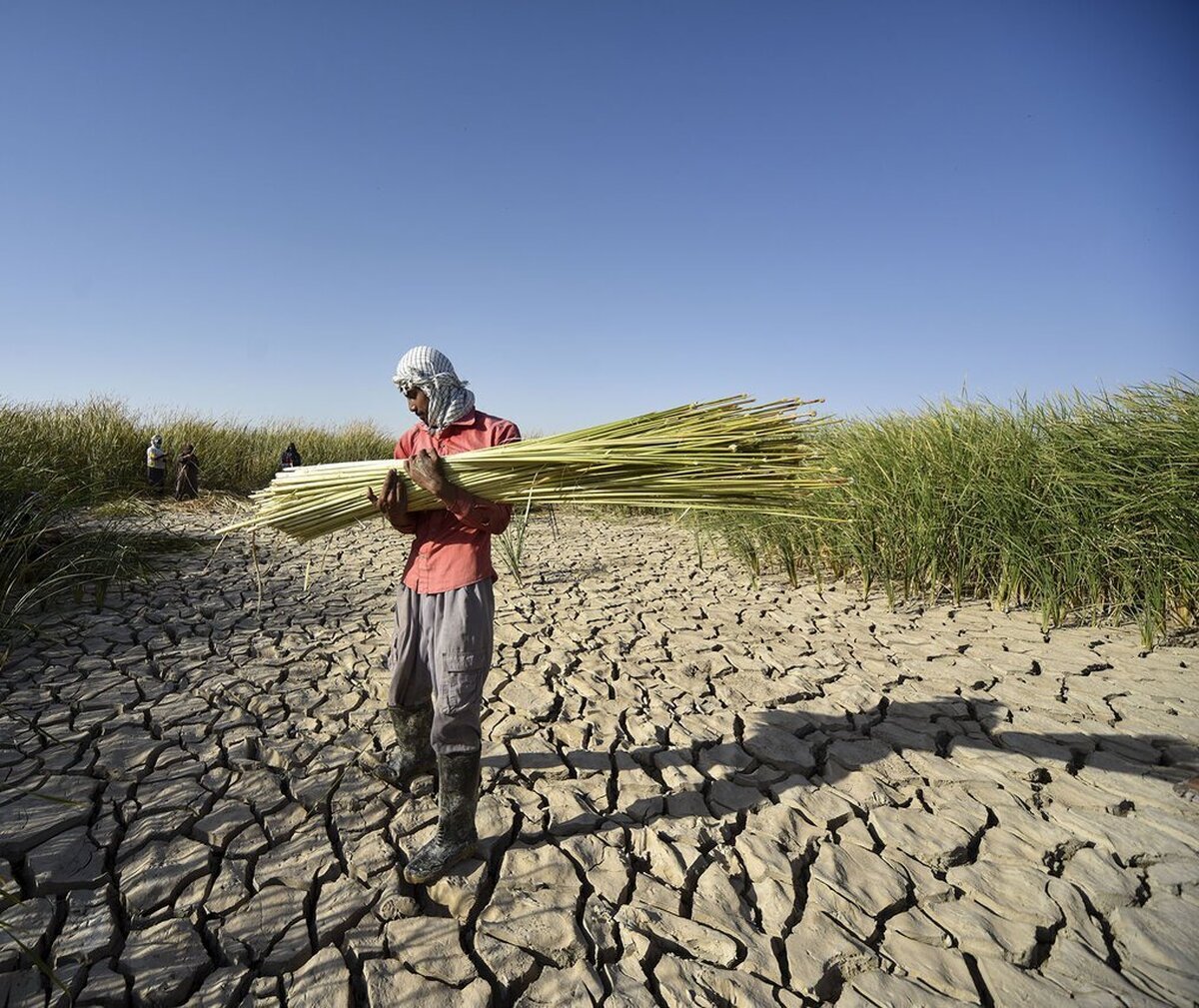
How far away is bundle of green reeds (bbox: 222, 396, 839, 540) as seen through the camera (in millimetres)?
1697

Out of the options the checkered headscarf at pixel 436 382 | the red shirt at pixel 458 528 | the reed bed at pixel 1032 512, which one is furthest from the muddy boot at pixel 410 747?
the reed bed at pixel 1032 512

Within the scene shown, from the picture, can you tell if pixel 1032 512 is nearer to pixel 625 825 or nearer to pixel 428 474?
pixel 625 825

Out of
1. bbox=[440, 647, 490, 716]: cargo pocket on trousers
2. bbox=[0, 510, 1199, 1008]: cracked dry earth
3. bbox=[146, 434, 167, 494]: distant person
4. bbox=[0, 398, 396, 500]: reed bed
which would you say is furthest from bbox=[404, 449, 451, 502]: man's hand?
bbox=[146, 434, 167, 494]: distant person

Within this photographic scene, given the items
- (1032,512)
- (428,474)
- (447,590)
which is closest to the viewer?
(428,474)

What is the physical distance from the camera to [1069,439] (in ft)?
12.4

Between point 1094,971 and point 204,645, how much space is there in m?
3.76

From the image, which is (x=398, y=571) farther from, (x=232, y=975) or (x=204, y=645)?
(x=232, y=975)

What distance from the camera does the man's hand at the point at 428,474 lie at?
5.22 ft

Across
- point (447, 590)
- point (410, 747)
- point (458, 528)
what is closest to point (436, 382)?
point (458, 528)

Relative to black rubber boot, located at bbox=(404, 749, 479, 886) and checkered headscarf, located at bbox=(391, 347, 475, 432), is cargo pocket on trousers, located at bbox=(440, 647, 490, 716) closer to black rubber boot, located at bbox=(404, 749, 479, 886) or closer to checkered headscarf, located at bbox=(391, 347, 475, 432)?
black rubber boot, located at bbox=(404, 749, 479, 886)

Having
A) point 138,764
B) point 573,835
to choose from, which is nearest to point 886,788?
point 573,835

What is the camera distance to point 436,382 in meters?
1.76

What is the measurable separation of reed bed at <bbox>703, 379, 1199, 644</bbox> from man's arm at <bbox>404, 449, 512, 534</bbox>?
1.81 m

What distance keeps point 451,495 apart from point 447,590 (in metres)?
0.28
